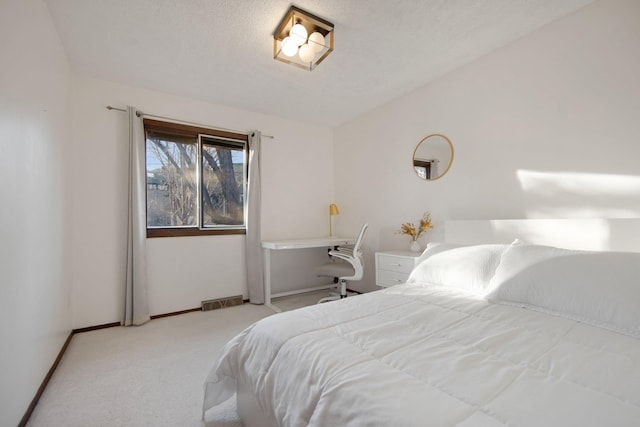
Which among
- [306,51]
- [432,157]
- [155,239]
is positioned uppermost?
[306,51]

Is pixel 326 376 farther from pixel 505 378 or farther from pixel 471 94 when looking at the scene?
pixel 471 94

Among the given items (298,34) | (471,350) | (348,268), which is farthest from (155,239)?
(471,350)

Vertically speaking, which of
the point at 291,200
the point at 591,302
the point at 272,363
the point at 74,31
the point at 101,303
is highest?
the point at 74,31

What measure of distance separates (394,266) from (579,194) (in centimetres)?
155

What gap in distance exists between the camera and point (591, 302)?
1257mm

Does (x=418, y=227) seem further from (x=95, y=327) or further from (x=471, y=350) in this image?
(x=95, y=327)

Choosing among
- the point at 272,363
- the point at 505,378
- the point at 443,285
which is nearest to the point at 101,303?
the point at 272,363

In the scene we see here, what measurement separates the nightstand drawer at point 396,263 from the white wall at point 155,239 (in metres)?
1.47

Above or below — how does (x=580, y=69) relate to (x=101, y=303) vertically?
above

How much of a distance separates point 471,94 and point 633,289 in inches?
79.2

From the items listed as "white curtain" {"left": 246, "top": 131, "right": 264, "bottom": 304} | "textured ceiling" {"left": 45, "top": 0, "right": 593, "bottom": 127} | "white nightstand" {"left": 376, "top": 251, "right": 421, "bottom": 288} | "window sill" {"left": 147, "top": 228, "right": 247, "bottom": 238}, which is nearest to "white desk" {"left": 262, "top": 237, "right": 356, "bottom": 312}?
"white curtain" {"left": 246, "top": 131, "right": 264, "bottom": 304}

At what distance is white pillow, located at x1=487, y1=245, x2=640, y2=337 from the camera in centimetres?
119

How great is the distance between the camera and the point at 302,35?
78.4 inches

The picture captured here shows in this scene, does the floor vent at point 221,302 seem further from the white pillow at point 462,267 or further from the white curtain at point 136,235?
the white pillow at point 462,267
